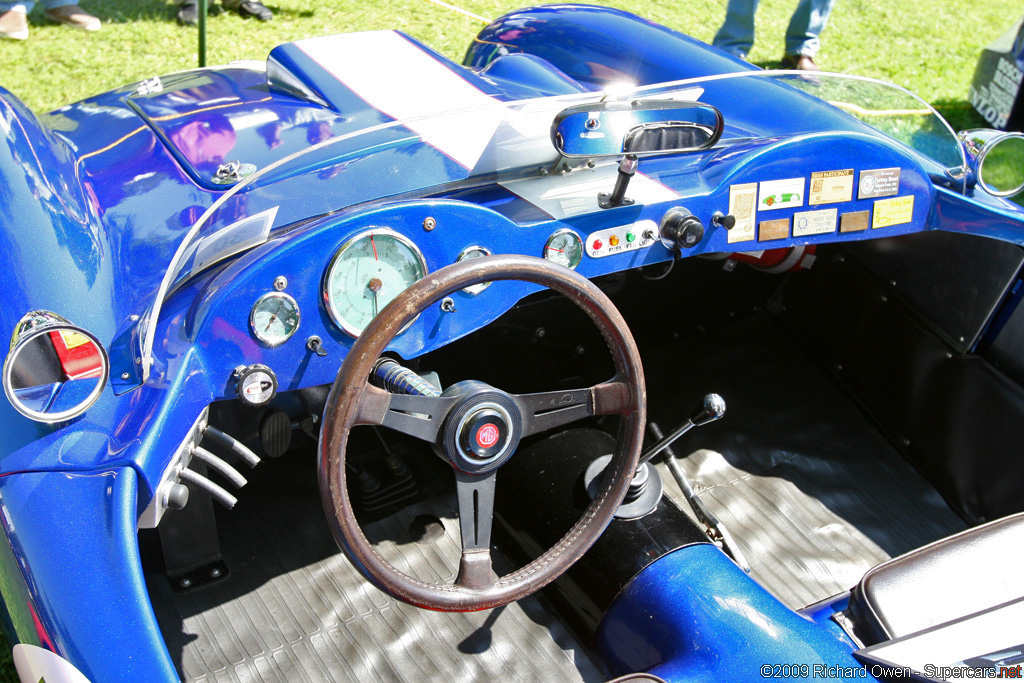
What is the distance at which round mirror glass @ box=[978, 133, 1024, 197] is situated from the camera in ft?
7.79

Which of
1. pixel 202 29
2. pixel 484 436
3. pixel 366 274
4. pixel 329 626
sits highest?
pixel 366 274

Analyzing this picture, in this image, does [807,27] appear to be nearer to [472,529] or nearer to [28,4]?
[28,4]

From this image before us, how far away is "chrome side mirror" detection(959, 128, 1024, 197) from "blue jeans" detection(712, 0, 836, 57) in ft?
10.6

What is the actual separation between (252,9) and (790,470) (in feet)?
14.3

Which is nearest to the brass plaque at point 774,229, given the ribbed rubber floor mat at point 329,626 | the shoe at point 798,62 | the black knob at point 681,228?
the black knob at point 681,228

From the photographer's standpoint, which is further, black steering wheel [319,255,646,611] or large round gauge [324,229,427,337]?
large round gauge [324,229,427,337]

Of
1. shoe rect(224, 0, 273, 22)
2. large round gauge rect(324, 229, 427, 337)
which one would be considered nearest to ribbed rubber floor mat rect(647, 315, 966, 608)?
large round gauge rect(324, 229, 427, 337)

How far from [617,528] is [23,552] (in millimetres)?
1229

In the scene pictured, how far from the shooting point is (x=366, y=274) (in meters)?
1.75

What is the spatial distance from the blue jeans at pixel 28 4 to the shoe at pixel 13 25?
0.9 inches

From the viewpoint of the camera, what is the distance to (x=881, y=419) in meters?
3.01

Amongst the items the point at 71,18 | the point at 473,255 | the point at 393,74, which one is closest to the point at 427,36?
the point at 71,18

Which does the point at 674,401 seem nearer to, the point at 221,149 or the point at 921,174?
the point at 921,174

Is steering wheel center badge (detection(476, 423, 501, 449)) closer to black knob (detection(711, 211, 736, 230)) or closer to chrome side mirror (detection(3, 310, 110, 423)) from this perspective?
chrome side mirror (detection(3, 310, 110, 423))
